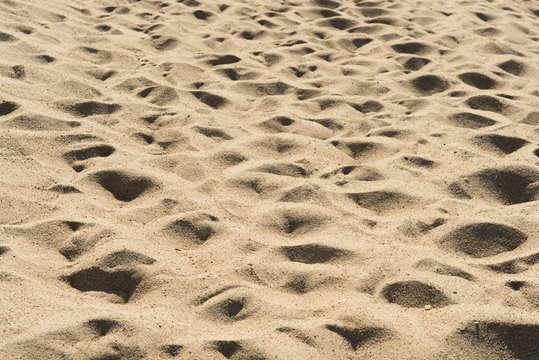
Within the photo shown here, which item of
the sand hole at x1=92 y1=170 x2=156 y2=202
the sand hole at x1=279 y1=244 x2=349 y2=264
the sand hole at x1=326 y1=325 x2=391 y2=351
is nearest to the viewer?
the sand hole at x1=326 y1=325 x2=391 y2=351

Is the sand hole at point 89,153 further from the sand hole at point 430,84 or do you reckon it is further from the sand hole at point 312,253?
the sand hole at point 430,84

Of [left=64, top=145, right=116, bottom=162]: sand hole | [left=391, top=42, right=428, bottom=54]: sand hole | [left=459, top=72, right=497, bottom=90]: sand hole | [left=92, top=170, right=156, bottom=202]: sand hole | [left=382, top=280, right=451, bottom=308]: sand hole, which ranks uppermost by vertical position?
[left=391, top=42, right=428, bottom=54]: sand hole

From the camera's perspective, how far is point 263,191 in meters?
2.60

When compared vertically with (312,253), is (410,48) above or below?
above

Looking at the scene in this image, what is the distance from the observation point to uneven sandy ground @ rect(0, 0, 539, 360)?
180 centimetres

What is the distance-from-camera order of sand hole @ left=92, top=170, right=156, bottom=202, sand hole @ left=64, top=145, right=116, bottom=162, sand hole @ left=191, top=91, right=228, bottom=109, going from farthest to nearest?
sand hole @ left=191, top=91, right=228, bottom=109, sand hole @ left=64, top=145, right=116, bottom=162, sand hole @ left=92, top=170, right=156, bottom=202

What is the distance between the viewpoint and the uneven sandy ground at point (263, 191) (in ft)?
5.92

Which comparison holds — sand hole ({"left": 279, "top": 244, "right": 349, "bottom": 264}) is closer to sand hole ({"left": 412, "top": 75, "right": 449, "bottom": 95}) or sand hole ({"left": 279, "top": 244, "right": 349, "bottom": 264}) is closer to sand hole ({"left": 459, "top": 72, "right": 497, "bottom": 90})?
sand hole ({"left": 412, "top": 75, "right": 449, "bottom": 95})

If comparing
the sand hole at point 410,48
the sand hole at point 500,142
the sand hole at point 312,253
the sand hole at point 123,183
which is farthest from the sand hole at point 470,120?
the sand hole at point 123,183

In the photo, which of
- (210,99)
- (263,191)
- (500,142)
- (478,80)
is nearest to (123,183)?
(263,191)

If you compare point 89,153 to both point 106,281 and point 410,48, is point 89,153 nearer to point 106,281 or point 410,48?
point 106,281

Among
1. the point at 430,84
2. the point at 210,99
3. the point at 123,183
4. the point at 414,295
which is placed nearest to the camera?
the point at 414,295

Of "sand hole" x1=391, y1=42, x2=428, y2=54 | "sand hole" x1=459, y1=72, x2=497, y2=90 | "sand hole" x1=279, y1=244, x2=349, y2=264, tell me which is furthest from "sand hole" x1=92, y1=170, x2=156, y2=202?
"sand hole" x1=391, y1=42, x2=428, y2=54

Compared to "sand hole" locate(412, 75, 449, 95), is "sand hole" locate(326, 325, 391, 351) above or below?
below
